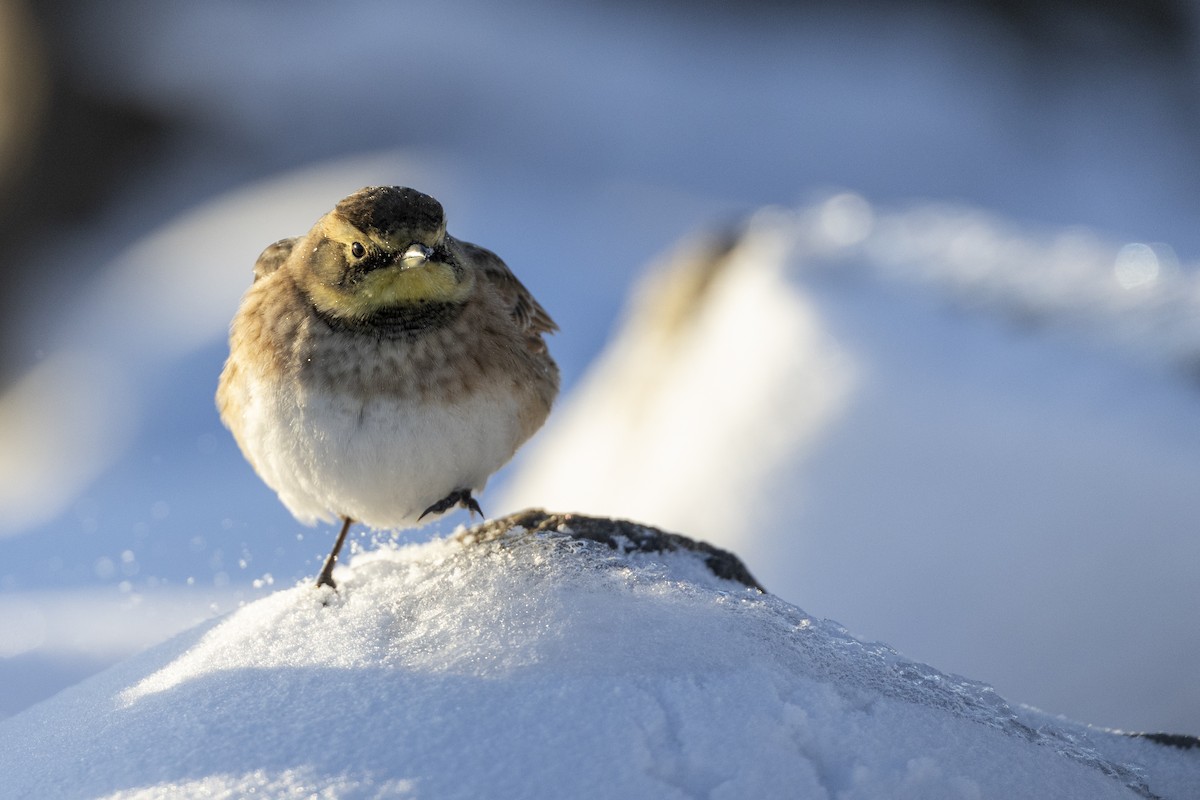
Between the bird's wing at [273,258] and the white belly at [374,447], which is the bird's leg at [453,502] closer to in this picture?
the white belly at [374,447]

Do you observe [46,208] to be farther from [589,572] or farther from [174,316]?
[589,572]

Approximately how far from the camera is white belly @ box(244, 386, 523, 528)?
2.71 m

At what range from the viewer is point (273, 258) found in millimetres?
3299

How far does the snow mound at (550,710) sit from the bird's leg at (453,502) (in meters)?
0.27

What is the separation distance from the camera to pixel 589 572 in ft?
8.22

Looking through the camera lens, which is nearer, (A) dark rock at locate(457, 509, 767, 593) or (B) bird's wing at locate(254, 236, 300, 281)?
(A) dark rock at locate(457, 509, 767, 593)

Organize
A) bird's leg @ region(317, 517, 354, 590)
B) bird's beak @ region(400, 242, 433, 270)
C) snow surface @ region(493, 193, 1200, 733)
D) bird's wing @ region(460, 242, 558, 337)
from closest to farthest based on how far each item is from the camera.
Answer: bird's beak @ region(400, 242, 433, 270) → bird's leg @ region(317, 517, 354, 590) → bird's wing @ region(460, 242, 558, 337) → snow surface @ region(493, 193, 1200, 733)

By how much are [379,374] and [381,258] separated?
273mm

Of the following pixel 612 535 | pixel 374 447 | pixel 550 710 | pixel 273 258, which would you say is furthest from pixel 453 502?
pixel 550 710

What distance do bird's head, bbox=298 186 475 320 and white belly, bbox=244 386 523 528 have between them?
252 millimetres

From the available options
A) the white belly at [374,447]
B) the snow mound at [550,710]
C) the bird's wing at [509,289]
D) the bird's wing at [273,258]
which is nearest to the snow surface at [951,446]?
the snow mound at [550,710]

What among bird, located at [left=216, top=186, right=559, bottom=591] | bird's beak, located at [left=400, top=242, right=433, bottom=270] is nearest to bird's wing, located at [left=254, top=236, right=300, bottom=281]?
bird, located at [left=216, top=186, right=559, bottom=591]

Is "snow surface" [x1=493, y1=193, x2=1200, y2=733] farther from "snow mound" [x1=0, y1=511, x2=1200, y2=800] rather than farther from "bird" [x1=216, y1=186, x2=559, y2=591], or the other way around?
"bird" [x1=216, y1=186, x2=559, y2=591]

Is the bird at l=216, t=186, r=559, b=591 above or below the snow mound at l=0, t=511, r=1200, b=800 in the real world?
above
